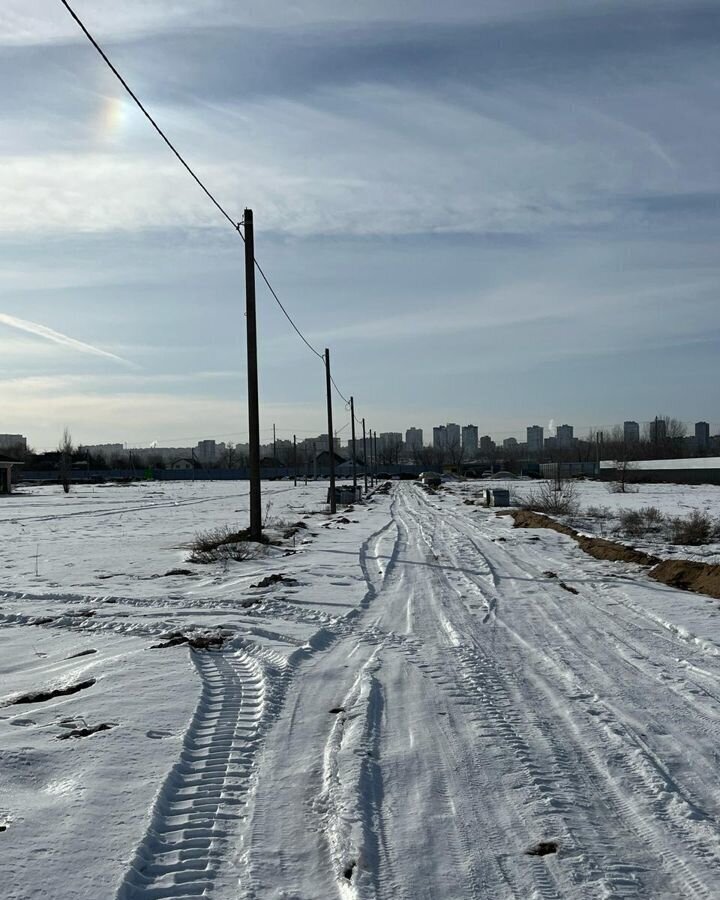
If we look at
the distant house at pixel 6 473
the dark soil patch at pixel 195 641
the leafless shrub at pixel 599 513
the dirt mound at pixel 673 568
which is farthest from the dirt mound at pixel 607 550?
the distant house at pixel 6 473

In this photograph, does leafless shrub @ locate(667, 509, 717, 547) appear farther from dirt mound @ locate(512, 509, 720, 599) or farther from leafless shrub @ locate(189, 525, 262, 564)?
leafless shrub @ locate(189, 525, 262, 564)

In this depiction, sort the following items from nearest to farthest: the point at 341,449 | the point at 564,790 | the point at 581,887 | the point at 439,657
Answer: the point at 581,887 → the point at 564,790 → the point at 439,657 → the point at 341,449

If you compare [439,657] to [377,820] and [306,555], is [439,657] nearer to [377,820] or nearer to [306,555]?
[377,820]

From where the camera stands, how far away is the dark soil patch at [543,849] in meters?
3.80

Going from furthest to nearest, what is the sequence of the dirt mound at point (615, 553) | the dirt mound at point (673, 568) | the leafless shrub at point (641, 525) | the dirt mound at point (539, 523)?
the dirt mound at point (539, 523) < the leafless shrub at point (641, 525) < the dirt mound at point (615, 553) < the dirt mound at point (673, 568)

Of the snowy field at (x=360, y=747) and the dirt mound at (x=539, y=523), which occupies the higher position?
the snowy field at (x=360, y=747)

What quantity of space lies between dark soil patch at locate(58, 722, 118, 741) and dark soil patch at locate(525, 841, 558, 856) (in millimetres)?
3140

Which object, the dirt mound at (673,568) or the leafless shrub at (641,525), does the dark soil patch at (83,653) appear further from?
the leafless shrub at (641,525)

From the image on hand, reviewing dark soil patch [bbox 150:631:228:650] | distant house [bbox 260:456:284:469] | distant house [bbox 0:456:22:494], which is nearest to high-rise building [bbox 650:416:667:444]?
distant house [bbox 260:456:284:469]

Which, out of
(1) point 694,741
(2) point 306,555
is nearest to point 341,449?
(2) point 306,555

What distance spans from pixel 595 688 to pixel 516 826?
2.82 m

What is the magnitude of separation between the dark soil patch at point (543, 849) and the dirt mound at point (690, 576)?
8.80m

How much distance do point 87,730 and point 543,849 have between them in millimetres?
3283

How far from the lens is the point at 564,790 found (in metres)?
4.54
